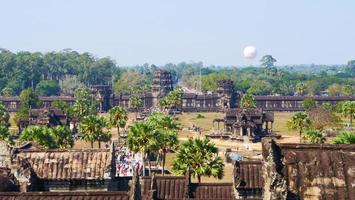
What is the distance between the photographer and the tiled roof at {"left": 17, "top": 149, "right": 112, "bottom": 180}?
34.8 metres

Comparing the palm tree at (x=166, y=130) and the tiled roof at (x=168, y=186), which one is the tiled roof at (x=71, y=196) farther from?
the palm tree at (x=166, y=130)

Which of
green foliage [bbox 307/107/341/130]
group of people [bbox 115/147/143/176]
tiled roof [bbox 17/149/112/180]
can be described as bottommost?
group of people [bbox 115/147/143/176]

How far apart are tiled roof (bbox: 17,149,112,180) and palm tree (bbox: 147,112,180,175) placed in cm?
1904

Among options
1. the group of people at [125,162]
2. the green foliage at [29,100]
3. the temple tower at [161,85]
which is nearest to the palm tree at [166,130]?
the group of people at [125,162]

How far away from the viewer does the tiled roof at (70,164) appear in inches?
1369

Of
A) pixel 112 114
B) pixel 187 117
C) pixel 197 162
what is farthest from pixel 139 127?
pixel 187 117

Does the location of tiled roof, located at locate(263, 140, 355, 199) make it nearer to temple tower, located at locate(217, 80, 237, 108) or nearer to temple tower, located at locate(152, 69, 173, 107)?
temple tower, located at locate(217, 80, 237, 108)

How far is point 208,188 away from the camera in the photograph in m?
38.2

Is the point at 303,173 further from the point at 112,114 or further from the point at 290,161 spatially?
the point at 112,114

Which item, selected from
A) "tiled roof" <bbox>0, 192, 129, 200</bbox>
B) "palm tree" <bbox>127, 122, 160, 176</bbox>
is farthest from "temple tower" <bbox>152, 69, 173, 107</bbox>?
"tiled roof" <bbox>0, 192, 129, 200</bbox>

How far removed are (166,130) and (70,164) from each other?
27.4 m

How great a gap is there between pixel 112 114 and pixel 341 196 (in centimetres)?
6568

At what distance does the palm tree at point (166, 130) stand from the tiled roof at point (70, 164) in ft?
62.5

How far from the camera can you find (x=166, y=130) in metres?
62.4
